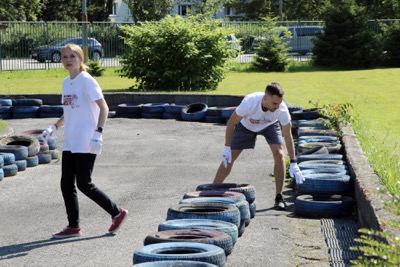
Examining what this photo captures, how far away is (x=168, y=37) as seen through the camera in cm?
2348

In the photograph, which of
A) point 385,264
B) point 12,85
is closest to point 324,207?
point 385,264

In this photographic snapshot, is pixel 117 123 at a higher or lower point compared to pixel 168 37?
lower

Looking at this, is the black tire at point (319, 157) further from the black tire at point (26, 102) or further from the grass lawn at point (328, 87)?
the black tire at point (26, 102)

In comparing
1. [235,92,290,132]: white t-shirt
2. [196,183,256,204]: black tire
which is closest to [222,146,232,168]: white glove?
[235,92,290,132]: white t-shirt

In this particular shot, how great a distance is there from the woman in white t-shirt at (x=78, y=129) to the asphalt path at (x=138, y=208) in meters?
0.36

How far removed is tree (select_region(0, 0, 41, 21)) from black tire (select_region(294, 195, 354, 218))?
47.9m

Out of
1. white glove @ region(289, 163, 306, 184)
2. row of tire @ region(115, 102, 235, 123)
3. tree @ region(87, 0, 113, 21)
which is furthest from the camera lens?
tree @ region(87, 0, 113, 21)

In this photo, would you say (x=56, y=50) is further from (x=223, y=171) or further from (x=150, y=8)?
(x=223, y=171)

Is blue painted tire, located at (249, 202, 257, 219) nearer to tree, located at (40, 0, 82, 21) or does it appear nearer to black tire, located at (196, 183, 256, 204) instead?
black tire, located at (196, 183, 256, 204)

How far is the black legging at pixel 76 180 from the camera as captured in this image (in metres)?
7.73

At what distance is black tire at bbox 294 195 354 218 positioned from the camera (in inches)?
349

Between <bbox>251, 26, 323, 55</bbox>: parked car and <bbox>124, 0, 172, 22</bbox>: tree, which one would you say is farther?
<bbox>124, 0, 172, 22</bbox>: tree

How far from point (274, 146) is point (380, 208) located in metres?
3.05

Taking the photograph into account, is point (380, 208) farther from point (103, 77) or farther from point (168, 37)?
point (103, 77)
